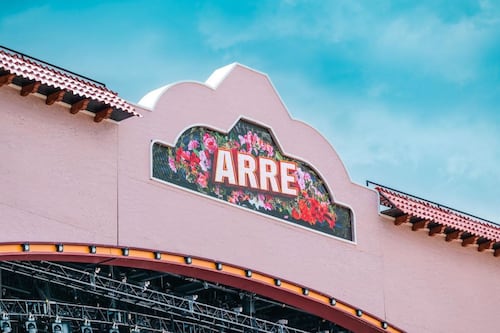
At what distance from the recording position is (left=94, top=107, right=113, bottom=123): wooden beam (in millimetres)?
25906

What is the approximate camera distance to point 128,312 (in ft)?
89.9

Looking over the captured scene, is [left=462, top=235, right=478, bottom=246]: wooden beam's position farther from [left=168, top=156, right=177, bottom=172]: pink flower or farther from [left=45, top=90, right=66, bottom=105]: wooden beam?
[left=45, top=90, right=66, bottom=105]: wooden beam

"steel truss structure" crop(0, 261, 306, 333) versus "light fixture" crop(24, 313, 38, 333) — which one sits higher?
"steel truss structure" crop(0, 261, 306, 333)

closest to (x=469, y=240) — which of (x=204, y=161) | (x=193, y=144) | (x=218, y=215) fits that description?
(x=218, y=215)

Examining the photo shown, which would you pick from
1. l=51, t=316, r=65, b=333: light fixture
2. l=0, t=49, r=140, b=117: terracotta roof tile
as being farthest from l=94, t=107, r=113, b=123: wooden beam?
l=51, t=316, r=65, b=333: light fixture

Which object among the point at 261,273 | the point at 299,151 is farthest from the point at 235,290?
the point at 299,151

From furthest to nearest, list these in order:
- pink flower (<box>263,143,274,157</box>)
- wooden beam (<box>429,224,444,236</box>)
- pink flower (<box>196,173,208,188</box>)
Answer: wooden beam (<box>429,224,444,236</box>) → pink flower (<box>263,143,274,157</box>) → pink flower (<box>196,173,208,188</box>)

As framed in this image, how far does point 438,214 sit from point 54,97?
11.4 metres

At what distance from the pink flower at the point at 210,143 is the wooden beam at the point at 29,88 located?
15.2 ft

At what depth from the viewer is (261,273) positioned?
28.2m

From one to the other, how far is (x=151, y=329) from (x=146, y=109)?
473 cm

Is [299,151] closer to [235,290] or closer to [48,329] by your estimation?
[235,290]

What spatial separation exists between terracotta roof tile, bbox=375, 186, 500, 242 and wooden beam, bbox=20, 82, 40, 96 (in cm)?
1041

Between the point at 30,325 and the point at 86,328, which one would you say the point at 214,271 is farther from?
the point at 30,325
